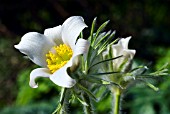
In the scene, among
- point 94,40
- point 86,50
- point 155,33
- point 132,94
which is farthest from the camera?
point 155,33

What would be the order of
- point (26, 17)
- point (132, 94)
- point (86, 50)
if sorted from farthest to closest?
point (26, 17) → point (132, 94) → point (86, 50)

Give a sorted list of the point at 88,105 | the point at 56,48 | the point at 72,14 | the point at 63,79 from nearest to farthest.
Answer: the point at 63,79 → the point at 88,105 → the point at 56,48 → the point at 72,14

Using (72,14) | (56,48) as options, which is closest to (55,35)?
(56,48)

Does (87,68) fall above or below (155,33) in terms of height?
above

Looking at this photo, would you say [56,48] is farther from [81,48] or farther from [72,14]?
[72,14]

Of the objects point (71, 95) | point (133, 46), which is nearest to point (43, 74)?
point (71, 95)

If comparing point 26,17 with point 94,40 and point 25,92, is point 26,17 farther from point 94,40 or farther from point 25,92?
point 94,40
